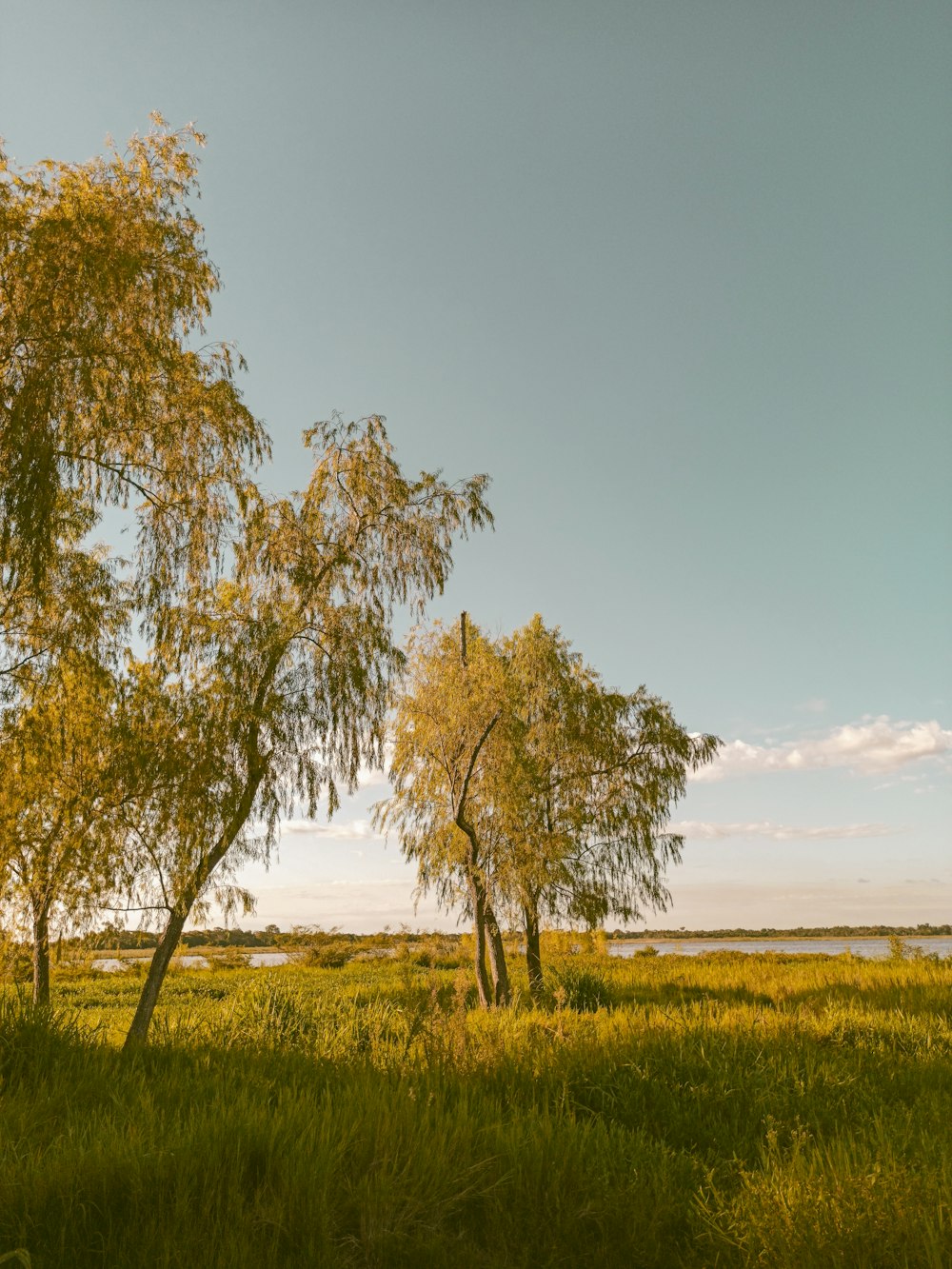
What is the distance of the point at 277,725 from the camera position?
10523 mm

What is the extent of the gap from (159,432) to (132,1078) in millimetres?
7109

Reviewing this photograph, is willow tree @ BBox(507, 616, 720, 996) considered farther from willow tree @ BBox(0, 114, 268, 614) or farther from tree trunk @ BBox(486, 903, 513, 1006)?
willow tree @ BBox(0, 114, 268, 614)

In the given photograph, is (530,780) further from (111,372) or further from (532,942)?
(111,372)

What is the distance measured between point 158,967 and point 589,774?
34.5 ft

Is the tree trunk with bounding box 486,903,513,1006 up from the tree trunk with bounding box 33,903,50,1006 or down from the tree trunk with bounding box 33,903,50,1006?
down

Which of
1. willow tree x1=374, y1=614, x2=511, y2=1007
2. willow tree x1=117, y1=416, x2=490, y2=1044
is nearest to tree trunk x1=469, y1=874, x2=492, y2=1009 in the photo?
willow tree x1=374, y1=614, x2=511, y2=1007

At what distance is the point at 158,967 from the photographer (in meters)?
10.0

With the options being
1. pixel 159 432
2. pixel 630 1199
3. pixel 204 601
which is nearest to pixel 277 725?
pixel 204 601

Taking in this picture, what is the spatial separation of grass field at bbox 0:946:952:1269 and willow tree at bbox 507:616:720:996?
28.5ft

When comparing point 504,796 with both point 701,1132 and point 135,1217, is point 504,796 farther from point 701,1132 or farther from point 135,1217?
point 135,1217

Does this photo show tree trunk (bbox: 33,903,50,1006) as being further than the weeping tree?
Yes

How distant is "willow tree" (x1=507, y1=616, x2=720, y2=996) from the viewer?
662 inches

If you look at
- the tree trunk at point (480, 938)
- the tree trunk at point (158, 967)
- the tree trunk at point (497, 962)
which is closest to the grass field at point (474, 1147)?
the tree trunk at point (158, 967)

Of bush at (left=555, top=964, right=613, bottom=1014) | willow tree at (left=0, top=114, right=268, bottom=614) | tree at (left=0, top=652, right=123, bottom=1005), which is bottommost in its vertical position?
bush at (left=555, top=964, right=613, bottom=1014)
